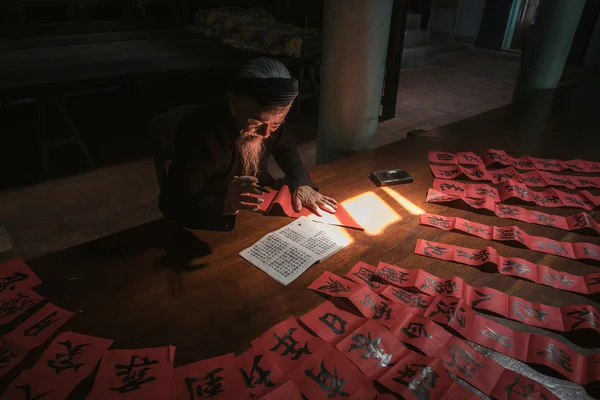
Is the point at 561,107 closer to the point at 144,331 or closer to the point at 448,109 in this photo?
the point at 448,109

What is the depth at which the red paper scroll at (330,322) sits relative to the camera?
1460 millimetres

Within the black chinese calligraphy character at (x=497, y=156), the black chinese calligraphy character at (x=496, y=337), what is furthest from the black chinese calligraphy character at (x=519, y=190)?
the black chinese calligraphy character at (x=496, y=337)

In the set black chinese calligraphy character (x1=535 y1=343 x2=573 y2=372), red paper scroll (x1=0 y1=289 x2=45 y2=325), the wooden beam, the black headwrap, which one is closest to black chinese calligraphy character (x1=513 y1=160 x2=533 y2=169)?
black chinese calligraphy character (x1=535 y1=343 x2=573 y2=372)

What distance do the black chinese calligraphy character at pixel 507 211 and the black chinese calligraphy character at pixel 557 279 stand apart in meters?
0.47

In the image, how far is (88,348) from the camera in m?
1.34

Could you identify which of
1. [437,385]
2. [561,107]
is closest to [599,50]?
[561,107]

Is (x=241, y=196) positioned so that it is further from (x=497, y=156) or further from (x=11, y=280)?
(x=497, y=156)

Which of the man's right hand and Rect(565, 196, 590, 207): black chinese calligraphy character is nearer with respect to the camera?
the man's right hand

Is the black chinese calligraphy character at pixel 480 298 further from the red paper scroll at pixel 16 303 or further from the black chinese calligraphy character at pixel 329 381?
the red paper scroll at pixel 16 303

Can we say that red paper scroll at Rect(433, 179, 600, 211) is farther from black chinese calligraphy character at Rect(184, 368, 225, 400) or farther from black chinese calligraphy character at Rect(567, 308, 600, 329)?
black chinese calligraphy character at Rect(184, 368, 225, 400)

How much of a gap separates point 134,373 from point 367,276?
0.94 m

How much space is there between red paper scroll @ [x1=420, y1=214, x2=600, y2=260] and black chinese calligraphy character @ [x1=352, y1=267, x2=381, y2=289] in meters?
0.53

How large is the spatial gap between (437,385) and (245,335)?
A: 650 millimetres

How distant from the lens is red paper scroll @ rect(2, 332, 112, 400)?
1.21 metres
